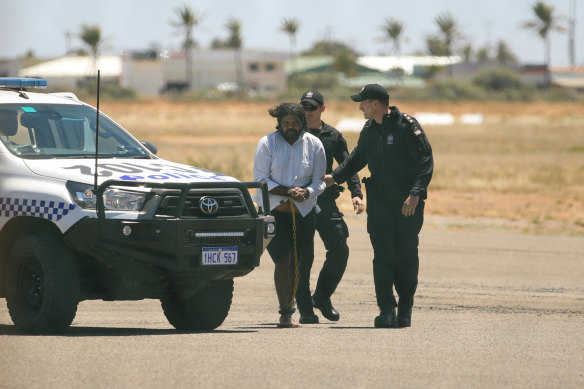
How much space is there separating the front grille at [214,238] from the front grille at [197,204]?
5.5 inches

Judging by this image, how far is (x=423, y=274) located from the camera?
15102 mm

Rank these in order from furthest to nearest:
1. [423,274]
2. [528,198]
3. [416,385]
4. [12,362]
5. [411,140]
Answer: [528,198], [423,274], [411,140], [12,362], [416,385]

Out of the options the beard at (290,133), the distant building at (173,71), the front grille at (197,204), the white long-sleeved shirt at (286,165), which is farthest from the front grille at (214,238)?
the distant building at (173,71)

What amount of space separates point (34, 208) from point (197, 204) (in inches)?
47.5

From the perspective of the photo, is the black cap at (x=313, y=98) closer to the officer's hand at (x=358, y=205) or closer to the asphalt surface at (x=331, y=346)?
the officer's hand at (x=358, y=205)

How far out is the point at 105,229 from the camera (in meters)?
8.64

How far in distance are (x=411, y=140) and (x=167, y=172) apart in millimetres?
2129

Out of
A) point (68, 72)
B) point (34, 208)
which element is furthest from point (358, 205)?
point (68, 72)

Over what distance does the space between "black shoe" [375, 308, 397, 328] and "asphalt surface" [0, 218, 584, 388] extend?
18 centimetres

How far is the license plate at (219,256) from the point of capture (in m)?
8.93

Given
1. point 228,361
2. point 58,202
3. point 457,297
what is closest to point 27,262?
point 58,202

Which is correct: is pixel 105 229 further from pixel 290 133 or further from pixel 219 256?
pixel 290 133

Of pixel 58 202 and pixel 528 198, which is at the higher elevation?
pixel 58 202

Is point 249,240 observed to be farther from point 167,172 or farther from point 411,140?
point 411,140
